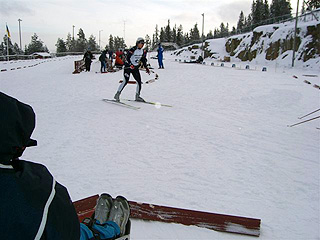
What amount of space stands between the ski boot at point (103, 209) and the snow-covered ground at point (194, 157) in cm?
82

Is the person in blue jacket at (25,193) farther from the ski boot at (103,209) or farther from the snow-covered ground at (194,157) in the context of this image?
the snow-covered ground at (194,157)

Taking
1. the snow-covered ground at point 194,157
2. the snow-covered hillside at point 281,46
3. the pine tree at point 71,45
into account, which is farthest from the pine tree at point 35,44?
the snow-covered ground at point 194,157

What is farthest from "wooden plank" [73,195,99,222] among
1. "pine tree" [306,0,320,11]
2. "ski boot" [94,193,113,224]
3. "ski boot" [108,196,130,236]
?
"pine tree" [306,0,320,11]

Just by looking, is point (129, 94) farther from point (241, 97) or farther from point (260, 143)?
point (260, 143)

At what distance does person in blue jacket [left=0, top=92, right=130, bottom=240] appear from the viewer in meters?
1.09

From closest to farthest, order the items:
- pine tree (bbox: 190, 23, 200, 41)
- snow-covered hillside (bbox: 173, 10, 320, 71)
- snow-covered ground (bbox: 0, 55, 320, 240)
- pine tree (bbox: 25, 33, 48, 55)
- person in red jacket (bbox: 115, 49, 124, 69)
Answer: snow-covered ground (bbox: 0, 55, 320, 240) < person in red jacket (bbox: 115, 49, 124, 69) < snow-covered hillside (bbox: 173, 10, 320, 71) < pine tree (bbox: 25, 33, 48, 55) < pine tree (bbox: 190, 23, 200, 41)

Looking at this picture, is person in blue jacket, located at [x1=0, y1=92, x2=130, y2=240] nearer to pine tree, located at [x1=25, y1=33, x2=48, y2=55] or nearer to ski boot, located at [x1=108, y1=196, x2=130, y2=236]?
ski boot, located at [x1=108, y1=196, x2=130, y2=236]

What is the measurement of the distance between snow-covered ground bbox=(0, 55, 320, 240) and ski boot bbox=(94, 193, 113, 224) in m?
0.82

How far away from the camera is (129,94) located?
10883mm

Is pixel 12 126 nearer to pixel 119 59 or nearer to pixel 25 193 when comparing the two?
pixel 25 193

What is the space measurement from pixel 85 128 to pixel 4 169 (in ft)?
17.1

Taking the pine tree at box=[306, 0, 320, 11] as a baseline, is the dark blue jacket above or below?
below

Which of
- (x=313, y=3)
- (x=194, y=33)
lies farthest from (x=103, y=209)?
(x=194, y=33)

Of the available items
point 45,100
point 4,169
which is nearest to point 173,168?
point 4,169
